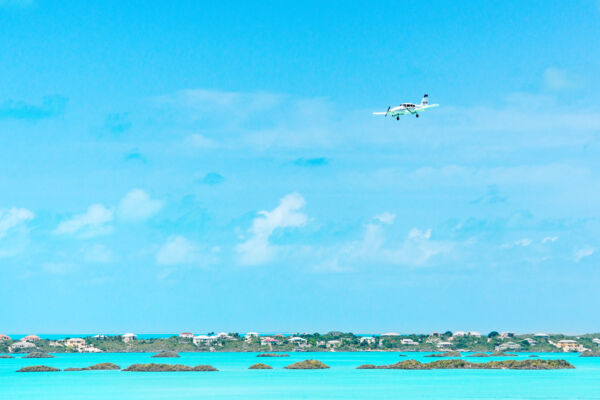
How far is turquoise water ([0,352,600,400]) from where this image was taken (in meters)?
116

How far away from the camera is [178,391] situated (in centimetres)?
12456

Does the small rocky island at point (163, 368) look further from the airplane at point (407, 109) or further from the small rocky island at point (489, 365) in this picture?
the airplane at point (407, 109)

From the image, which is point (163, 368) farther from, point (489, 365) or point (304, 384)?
point (489, 365)

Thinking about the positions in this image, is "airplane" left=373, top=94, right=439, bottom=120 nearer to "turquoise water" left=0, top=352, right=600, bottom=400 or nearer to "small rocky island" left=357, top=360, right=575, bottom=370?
"turquoise water" left=0, top=352, right=600, bottom=400

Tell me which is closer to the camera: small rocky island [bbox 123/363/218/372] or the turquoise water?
the turquoise water

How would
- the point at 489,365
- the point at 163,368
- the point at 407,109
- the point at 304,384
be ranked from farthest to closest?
A: 1. the point at 489,365
2. the point at 163,368
3. the point at 304,384
4. the point at 407,109

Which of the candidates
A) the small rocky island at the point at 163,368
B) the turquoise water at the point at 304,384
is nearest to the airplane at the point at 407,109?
the turquoise water at the point at 304,384

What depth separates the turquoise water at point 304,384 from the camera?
11650cm

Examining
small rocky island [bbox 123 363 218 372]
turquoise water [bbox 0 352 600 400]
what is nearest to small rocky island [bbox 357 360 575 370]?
turquoise water [bbox 0 352 600 400]

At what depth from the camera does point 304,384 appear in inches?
5325

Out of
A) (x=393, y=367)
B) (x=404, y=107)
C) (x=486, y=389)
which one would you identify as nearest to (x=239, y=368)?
(x=393, y=367)

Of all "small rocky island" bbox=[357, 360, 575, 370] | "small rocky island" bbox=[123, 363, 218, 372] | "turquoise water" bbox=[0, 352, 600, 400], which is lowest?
"turquoise water" bbox=[0, 352, 600, 400]

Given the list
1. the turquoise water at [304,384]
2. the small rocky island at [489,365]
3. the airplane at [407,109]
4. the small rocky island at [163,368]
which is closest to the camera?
the airplane at [407,109]

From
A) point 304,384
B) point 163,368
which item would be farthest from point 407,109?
point 163,368
